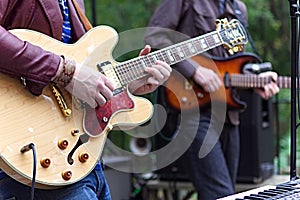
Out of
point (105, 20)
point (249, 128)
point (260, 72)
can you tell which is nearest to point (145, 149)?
point (249, 128)

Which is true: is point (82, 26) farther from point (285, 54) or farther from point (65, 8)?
point (285, 54)

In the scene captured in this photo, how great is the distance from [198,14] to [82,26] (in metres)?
1.12

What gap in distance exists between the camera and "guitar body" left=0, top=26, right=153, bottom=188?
185 centimetres

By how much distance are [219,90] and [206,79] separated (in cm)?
14

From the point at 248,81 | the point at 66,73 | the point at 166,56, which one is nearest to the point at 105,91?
the point at 66,73

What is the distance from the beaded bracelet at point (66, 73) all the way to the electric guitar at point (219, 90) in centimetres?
126

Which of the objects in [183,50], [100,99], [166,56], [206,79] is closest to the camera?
[100,99]

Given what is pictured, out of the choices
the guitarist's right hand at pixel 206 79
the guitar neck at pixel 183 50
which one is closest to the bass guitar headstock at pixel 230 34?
the guitar neck at pixel 183 50

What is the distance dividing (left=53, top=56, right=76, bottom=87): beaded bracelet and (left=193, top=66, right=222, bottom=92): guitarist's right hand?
48.1 inches

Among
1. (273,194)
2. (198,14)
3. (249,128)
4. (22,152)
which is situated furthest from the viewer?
(249,128)

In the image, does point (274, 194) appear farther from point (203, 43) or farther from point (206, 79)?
point (206, 79)

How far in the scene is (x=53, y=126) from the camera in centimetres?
196

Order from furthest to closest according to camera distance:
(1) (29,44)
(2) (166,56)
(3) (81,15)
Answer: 1. (2) (166,56)
2. (3) (81,15)
3. (1) (29,44)

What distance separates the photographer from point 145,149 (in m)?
4.50
